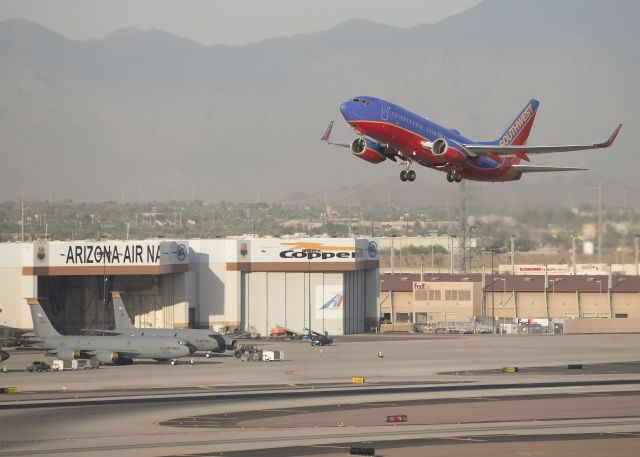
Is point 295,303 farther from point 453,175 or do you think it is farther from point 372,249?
point 453,175

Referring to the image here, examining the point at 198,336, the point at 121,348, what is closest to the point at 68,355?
the point at 121,348

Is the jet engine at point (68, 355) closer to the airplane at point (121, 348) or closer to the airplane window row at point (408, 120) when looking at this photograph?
the airplane at point (121, 348)

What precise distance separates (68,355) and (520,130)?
54.0m

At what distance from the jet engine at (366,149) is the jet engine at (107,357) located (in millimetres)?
48577

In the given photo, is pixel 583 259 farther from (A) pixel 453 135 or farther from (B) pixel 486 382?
(A) pixel 453 135

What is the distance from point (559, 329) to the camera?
611 ft

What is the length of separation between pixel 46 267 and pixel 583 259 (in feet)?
304

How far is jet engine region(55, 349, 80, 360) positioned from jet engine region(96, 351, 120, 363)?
7.46 feet

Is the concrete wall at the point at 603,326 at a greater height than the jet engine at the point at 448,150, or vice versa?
the jet engine at the point at 448,150

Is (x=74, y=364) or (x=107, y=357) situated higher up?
(x=107, y=357)

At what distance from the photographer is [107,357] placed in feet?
407

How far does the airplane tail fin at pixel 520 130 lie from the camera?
9788 cm

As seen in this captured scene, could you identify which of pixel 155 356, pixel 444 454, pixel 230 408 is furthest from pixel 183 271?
pixel 444 454

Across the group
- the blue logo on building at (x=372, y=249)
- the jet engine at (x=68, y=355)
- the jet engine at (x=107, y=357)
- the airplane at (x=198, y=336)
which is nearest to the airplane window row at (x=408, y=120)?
the jet engine at (x=107, y=357)
